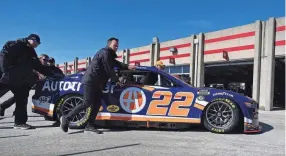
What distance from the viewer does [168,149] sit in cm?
516

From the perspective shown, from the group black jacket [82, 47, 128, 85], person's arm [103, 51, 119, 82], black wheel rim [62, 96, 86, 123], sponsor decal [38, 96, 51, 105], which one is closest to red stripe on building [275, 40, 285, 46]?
black jacket [82, 47, 128, 85]

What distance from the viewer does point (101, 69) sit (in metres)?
6.54

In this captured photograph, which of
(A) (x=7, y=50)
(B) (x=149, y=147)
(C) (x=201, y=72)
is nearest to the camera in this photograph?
(B) (x=149, y=147)

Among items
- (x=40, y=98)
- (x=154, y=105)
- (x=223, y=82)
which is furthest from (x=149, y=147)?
(x=223, y=82)

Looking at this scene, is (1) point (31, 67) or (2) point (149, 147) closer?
(2) point (149, 147)

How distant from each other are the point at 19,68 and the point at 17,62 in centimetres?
13

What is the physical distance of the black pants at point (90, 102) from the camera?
631 centimetres

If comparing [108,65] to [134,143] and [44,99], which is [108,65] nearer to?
[134,143]

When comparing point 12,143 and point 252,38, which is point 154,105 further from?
point 252,38

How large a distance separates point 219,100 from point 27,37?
13.1ft

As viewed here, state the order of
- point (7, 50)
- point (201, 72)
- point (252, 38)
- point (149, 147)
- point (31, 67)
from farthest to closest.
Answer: point (201, 72)
point (252, 38)
point (31, 67)
point (7, 50)
point (149, 147)

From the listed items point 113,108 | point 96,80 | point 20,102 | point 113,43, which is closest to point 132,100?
point 113,108

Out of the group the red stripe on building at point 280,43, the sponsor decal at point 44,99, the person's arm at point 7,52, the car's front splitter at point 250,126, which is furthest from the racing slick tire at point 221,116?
the red stripe on building at point 280,43

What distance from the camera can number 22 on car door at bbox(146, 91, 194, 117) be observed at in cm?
681
